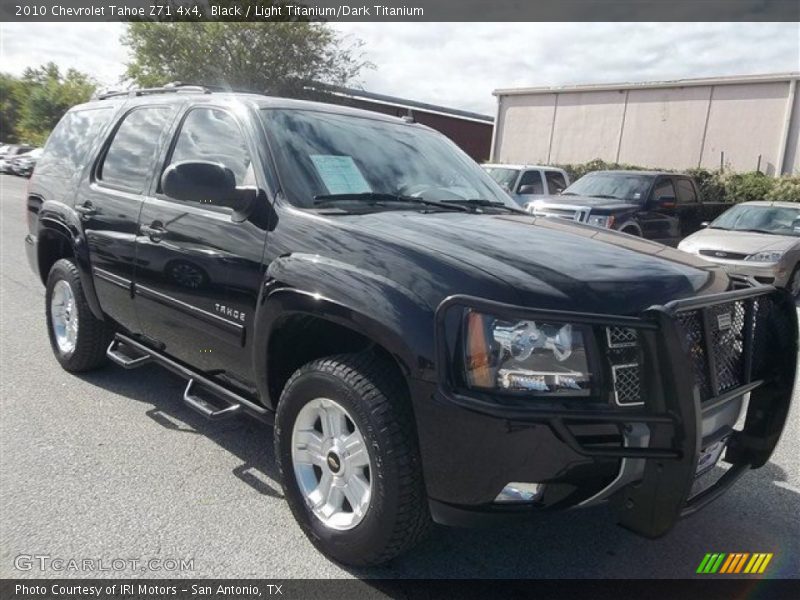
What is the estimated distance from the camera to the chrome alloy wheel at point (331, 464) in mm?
2688

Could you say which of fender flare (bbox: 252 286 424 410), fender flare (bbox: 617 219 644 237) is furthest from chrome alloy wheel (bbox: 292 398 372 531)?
fender flare (bbox: 617 219 644 237)

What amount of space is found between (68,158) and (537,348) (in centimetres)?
420

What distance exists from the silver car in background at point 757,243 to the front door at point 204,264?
23.8ft

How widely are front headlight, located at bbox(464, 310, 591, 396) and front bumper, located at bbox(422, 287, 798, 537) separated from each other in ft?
0.22

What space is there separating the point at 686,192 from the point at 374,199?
11.2m

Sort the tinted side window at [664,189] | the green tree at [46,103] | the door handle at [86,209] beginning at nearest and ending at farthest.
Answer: the door handle at [86,209]
the tinted side window at [664,189]
the green tree at [46,103]

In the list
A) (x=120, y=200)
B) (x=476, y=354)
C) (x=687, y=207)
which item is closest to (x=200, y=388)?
(x=120, y=200)

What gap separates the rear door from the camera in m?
4.03

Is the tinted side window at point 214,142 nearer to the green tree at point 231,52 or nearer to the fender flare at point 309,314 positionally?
the fender flare at point 309,314

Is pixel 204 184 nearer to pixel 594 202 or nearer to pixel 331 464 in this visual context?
pixel 331 464

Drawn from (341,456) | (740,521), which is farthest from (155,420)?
(740,521)

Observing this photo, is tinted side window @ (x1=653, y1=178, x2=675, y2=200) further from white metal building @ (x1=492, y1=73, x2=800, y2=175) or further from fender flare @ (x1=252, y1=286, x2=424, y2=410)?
white metal building @ (x1=492, y1=73, x2=800, y2=175)

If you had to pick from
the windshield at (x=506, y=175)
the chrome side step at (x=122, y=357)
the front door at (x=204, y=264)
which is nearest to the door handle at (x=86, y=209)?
the front door at (x=204, y=264)

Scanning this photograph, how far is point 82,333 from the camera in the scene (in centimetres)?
470
